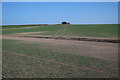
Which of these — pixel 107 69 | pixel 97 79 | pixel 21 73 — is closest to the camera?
pixel 97 79

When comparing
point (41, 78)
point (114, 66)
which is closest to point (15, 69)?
point (41, 78)

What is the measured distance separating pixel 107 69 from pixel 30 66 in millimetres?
2733

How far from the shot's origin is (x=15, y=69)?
4.61 metres

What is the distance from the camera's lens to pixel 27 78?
12.9 ft

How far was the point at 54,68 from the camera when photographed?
468cm

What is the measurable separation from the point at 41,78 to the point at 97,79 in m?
1.62

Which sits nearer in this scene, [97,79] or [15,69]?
[97,79]

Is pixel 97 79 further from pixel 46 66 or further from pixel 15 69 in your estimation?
pixel 15 69

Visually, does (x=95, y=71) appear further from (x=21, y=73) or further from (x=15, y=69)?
(x=15, y=69)

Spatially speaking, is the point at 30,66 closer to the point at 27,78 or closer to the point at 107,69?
the point at 27,78

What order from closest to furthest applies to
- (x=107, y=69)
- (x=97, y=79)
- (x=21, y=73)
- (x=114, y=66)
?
1. (x=97, y=79)
2. (x=21, y=73)
3. (x=107, y=69)
4. (x=114, y=66)

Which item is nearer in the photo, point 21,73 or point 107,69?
point 21,73

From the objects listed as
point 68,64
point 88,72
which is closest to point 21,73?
point 68,64

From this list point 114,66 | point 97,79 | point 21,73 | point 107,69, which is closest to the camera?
point 97,79
